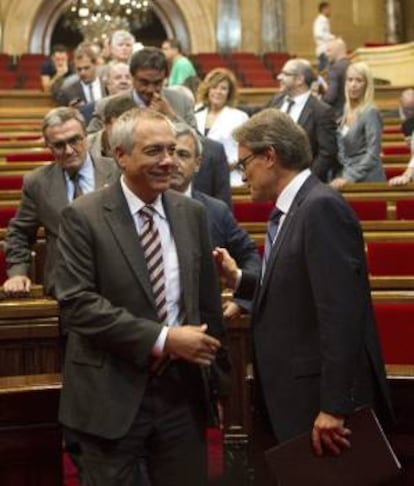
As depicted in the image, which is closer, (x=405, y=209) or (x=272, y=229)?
(x=272, y=229)

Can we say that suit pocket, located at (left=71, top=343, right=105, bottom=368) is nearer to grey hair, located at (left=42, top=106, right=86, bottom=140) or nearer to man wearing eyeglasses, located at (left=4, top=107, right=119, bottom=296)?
man wearing eyeglasses, located at (left=4, top=107, right=119, bottom=296)

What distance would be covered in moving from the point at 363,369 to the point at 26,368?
144 centimetres

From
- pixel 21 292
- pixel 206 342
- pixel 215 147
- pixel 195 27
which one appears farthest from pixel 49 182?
pixel 195 27

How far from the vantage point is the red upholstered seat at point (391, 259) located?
4.63 m

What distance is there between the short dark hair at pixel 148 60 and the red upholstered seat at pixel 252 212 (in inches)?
54.5

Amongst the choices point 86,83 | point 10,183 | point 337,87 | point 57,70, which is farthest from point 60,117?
point 57,70

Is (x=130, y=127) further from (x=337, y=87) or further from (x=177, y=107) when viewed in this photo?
(x=337, y=87)

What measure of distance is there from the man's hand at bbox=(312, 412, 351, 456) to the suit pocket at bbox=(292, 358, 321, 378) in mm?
110

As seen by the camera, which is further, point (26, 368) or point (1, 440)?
point (26, 368)

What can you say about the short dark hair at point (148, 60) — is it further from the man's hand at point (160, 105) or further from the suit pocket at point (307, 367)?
the suit pocket at point (307, 367)

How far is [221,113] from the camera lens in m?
6.43

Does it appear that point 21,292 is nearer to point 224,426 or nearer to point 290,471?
point 224,426

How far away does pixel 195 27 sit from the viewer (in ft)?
57.4

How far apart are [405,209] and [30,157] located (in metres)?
3.10
